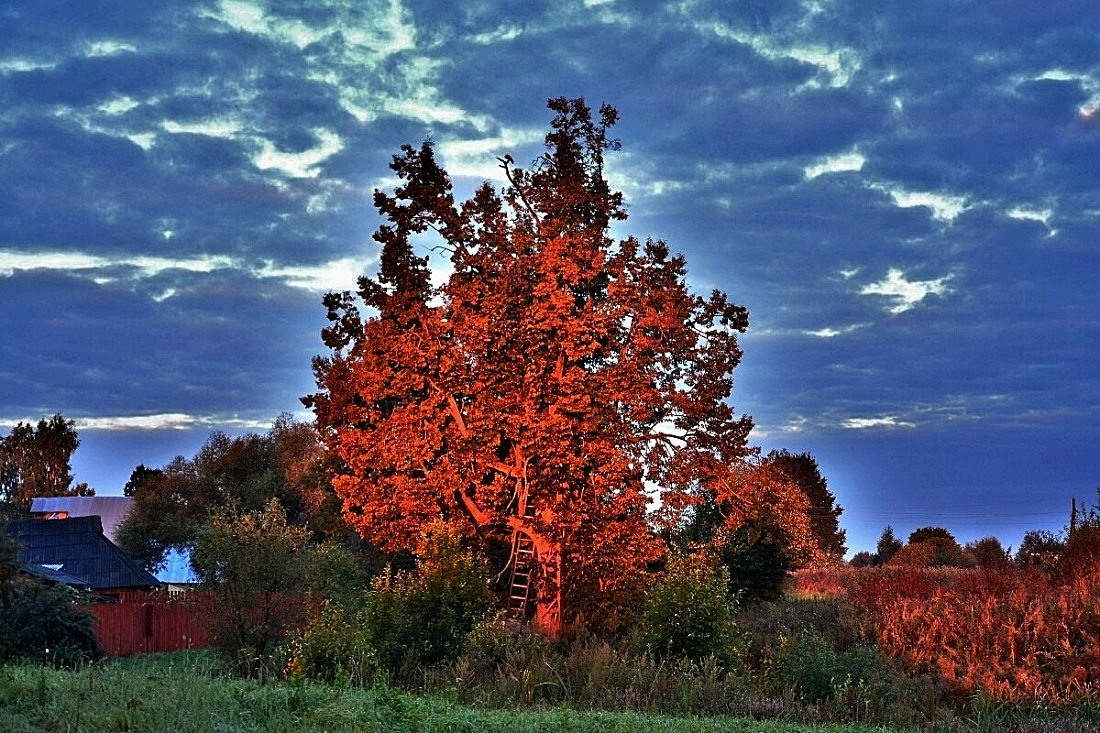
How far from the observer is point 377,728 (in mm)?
9250

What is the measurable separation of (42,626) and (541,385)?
12.0 m

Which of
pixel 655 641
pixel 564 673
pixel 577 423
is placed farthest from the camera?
pixel 577 423

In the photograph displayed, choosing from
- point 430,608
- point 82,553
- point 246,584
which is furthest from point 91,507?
point 430,608

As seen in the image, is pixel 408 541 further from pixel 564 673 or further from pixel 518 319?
pixel 564 673

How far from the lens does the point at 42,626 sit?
76.2 feet

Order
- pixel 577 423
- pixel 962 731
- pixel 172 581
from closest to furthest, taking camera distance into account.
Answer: pixel 962 731 < pixel 577 423 < pixel 172 581

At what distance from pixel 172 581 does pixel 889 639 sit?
53.5 metres

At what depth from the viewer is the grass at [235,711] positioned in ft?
29.8

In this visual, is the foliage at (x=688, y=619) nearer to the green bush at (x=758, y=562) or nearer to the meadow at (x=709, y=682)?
the meadow at (x=709, y=682)

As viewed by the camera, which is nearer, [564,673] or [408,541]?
[564,673]

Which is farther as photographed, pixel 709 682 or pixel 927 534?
pixel 927 534

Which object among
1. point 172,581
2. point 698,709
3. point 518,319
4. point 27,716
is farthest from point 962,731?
point 172,581

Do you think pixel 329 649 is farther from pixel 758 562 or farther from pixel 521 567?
pixel 758 562

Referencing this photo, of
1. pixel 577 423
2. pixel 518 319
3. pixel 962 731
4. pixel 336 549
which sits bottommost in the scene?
pixel 962 731
